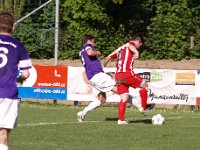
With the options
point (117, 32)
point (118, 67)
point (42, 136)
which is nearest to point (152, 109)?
point (118, 67)

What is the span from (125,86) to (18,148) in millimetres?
5293

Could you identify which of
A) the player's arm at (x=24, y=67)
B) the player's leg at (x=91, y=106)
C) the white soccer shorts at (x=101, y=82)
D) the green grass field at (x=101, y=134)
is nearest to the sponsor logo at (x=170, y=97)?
the green grass field at (x=101, y=134)

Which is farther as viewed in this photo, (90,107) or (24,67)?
(90,107)

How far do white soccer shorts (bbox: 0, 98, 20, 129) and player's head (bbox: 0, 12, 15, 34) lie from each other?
0.81 metres

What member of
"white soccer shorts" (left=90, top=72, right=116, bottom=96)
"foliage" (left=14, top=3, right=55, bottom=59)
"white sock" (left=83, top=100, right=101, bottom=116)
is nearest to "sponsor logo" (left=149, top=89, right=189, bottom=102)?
"white soccer shorts" (left=90, top=72, right=116, bottom=96)

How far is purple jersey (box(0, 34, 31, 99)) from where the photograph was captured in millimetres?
9039

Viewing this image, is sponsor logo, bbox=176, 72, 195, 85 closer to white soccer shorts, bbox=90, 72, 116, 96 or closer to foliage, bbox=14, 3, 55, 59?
white soccer shorts, bbox=90, 72, 116, 96

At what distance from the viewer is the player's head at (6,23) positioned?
8.91 metres

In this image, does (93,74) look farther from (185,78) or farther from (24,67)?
(185,78)

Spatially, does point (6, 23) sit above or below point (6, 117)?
above

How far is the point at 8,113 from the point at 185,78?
15.4 metres

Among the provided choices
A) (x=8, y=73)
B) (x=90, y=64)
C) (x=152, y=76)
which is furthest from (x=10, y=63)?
(x=152, y=76)

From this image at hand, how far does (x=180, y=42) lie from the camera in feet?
120

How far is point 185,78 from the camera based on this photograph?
24016 mm
